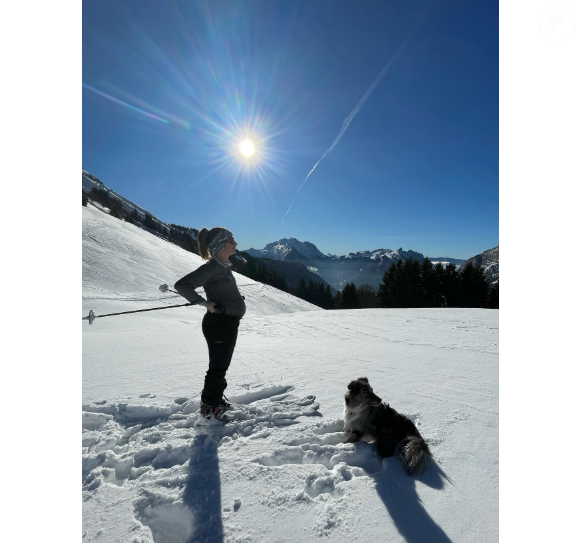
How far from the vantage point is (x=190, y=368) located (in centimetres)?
483

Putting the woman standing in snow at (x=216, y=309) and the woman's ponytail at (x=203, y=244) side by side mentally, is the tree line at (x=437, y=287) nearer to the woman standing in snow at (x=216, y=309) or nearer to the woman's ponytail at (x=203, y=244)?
the woman standing in snow at (x=216, y=309)

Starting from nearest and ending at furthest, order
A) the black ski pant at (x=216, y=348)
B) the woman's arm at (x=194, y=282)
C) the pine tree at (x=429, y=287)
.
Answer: the woman's arm at (x=194, y=282)
the black ski pant at (x=216, y=348)
the pine tree at (x=429, y=287)

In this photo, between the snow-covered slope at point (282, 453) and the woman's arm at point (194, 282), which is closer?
the snow-covered slope at point (282, 453)

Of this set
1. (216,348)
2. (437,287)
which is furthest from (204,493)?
(437,287)

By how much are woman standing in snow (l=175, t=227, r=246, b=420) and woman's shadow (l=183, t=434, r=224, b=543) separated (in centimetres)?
54

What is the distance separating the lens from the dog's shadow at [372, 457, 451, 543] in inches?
65.0

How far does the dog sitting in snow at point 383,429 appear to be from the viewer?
2.20 meters

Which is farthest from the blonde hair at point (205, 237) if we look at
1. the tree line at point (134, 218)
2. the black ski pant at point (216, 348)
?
the tree line at point (134, 218)

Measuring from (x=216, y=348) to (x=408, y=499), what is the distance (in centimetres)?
215

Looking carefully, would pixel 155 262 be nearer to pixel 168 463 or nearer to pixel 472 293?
pixel 168 463

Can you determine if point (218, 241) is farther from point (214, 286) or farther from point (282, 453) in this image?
point (282, 453)

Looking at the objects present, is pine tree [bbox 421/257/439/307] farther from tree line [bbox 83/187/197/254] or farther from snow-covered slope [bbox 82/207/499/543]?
tree line [bbox 83/187/197/254]

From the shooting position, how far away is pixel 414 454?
2201 millimetres
